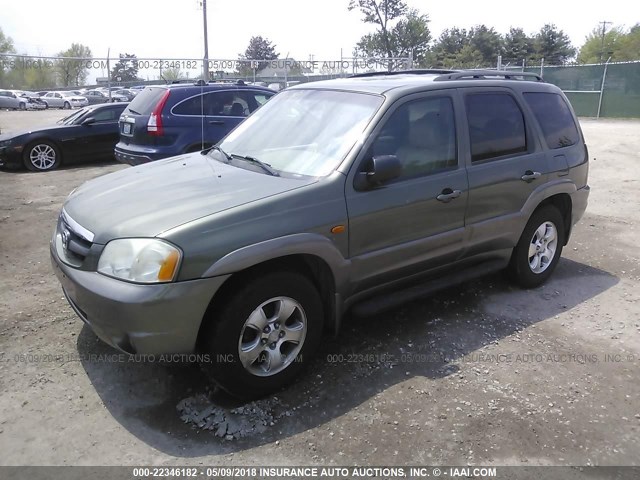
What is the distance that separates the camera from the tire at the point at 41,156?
35.2 feet

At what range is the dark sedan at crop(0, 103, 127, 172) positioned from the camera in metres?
10.6

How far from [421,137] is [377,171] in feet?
2.26

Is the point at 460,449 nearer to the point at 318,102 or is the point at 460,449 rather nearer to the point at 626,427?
the point at 626,427

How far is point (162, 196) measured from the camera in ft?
10.8

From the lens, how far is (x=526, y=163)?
4492mm

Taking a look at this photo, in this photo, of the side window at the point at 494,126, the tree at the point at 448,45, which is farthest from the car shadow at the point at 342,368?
the tree at the point at 448,45

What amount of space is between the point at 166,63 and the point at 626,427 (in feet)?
71.2

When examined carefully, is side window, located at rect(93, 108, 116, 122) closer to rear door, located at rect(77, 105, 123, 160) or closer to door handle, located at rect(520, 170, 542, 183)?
rear door, located at rect(77, 105, 123, 160)

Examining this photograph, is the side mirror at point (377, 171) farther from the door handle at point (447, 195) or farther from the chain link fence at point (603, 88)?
the chain link fence at point (603, 88)

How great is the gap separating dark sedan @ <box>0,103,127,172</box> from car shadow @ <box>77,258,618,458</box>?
827 cm

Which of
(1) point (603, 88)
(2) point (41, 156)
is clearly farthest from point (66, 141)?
(1) point (603, 88)

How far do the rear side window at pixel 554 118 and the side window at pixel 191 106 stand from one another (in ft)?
18.8

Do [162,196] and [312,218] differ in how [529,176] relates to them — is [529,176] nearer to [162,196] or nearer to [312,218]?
[312,218]

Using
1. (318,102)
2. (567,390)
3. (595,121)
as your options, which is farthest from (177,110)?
(595,121)
